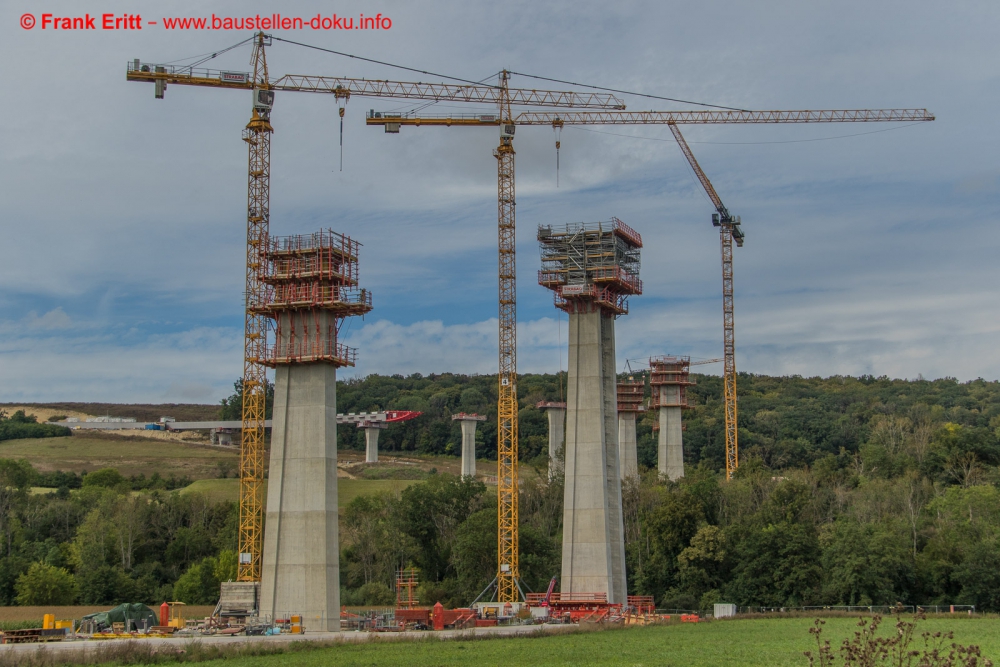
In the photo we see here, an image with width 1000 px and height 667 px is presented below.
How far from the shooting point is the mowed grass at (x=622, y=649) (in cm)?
4294

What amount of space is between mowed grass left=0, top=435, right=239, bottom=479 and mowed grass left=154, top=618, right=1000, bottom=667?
114 m

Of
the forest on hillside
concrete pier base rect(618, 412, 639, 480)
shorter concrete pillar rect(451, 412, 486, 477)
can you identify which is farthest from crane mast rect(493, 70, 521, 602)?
shorter concrete pillar rect(451, 412, 486, 477)

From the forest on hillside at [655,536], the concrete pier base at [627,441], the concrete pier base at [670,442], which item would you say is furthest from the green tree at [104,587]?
the concrete pier base at [670,442]

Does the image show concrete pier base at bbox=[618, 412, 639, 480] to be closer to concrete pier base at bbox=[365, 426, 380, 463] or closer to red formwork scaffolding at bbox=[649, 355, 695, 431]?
red formwork scaffolding at bbox=[649, 355, 695, 431]

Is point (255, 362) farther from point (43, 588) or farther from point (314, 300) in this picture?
point (43, 588)

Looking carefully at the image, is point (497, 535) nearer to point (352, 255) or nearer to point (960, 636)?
point (352, 255)

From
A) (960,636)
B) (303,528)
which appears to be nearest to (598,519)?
(303,528)

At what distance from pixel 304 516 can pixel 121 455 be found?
395 ft

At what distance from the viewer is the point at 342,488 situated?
6093 inches

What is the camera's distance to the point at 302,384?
72438mm

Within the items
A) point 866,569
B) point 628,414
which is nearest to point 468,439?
point 628,414

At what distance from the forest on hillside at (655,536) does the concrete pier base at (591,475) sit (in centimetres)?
1469

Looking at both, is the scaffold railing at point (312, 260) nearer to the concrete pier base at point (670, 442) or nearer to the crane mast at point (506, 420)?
the crane mast at point (506, 420)

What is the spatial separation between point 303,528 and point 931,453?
274ft
